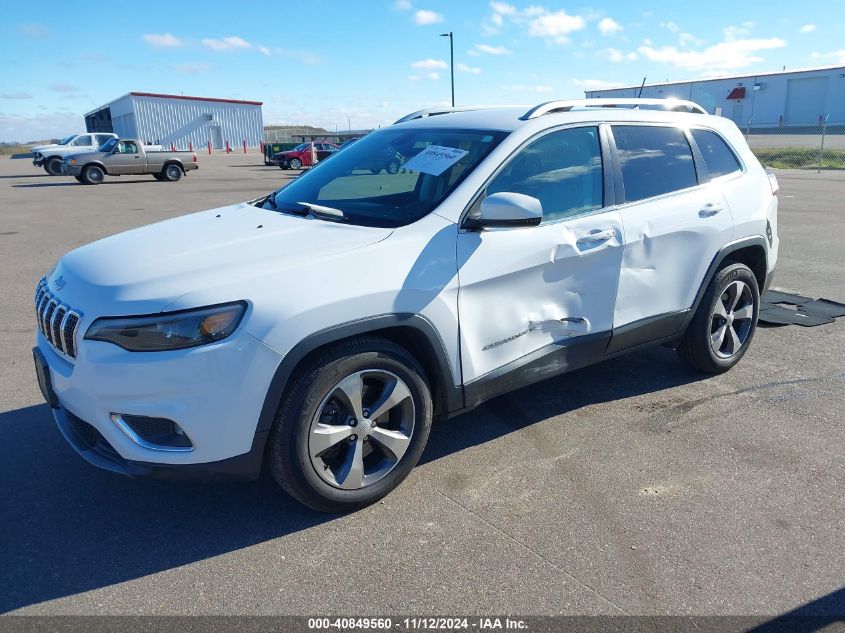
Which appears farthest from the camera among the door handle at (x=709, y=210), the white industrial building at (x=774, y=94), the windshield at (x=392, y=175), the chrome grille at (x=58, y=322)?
the white industrial building at (x=774, y=94)

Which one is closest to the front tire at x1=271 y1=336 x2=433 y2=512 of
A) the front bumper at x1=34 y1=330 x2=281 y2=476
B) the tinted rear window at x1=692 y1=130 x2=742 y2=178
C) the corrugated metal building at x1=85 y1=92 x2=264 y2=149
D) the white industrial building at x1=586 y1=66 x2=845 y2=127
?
the front bumper at x1=34 y1=330 x2=281 y2=476

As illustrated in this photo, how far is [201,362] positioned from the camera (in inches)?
104

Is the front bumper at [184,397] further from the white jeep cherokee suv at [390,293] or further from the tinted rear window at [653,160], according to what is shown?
the tinted rear window at [653,160]

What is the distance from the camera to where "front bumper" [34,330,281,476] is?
266 cm

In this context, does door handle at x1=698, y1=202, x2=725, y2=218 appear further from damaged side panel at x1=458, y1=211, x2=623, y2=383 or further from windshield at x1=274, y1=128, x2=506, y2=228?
windshield at x1=274, y1=128, x2=506, y2=228

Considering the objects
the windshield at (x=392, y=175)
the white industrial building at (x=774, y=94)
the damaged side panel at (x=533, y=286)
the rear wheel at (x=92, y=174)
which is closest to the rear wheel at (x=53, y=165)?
the rear wheel at (x=92, y=174)

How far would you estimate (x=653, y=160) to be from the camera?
168 inches

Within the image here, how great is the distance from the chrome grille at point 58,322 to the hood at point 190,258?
57 millimetres

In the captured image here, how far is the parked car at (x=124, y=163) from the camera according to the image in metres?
24.9

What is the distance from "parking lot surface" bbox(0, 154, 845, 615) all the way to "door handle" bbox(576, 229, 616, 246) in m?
1.10

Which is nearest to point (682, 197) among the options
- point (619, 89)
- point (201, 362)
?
point (201, 362)

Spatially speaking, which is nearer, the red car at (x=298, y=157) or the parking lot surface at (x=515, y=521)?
the parking lot surface at (x=515, y=521)

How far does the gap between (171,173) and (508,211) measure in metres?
26.4

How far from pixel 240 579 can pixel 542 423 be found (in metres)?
2.04
